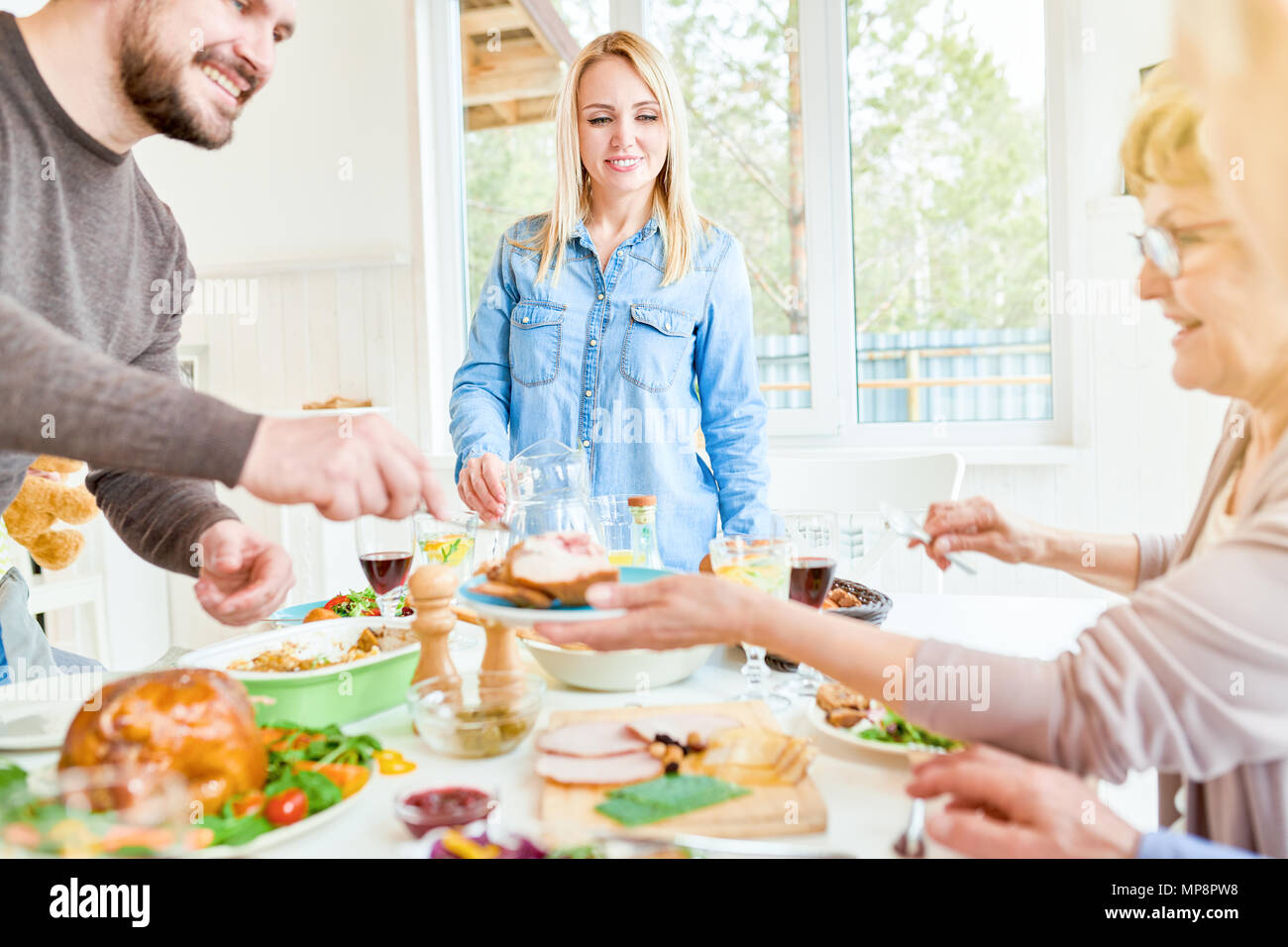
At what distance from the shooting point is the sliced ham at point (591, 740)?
1.01m

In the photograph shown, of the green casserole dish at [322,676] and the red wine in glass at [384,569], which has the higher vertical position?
the red wine in glass at [384,569]

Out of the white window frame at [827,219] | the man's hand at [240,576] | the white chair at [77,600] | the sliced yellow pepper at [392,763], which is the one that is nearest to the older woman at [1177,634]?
the sliced yellow pepper at [392,763]

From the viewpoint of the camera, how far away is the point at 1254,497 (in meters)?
0.88

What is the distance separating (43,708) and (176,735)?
498 millimetres

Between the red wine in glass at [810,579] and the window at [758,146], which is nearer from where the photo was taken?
the red wine in glass at [810,579]

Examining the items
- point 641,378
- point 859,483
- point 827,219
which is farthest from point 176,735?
point 827,219

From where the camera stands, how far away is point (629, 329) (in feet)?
7.68

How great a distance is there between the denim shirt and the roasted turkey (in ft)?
4.61

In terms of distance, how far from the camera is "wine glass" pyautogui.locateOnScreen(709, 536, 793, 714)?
127 centimetres

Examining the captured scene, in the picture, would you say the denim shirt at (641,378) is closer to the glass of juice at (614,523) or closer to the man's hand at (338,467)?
the glass of juice at (614,523)

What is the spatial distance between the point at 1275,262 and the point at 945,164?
2793 millimetres

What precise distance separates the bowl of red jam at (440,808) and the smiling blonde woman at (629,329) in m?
1.36

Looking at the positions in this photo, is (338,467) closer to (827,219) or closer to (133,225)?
(133,225)

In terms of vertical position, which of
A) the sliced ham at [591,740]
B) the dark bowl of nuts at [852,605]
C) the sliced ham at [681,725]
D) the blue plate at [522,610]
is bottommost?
the sliced ham at [591,740]
